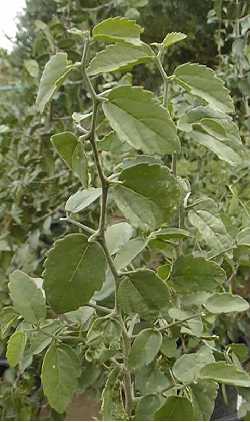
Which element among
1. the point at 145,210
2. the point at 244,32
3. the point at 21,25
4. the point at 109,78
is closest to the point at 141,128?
the point at 145,210

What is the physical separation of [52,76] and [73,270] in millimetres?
107

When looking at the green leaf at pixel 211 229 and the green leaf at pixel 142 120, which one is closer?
the green leaf at pixel 142 120

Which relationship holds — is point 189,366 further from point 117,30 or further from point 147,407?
point 117,30

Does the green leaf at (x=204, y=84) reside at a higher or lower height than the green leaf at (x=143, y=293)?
higher

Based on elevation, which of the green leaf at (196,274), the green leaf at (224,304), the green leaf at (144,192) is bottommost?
the green leaf at (224,304)

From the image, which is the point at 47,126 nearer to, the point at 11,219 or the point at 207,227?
the point at 11,219

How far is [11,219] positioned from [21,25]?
1.26 meters

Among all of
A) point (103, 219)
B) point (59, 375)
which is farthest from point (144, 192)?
point (59, 375)

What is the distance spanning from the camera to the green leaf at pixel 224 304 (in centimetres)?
45

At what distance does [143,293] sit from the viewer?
39 centimetres

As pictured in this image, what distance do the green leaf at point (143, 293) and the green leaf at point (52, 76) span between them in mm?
108

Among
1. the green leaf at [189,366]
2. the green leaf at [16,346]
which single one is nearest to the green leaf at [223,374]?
the green leaf at [189,366]

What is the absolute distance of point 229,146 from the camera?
0.46 metres

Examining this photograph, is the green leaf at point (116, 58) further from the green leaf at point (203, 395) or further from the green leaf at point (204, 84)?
the green leaf at point (203, 395)
